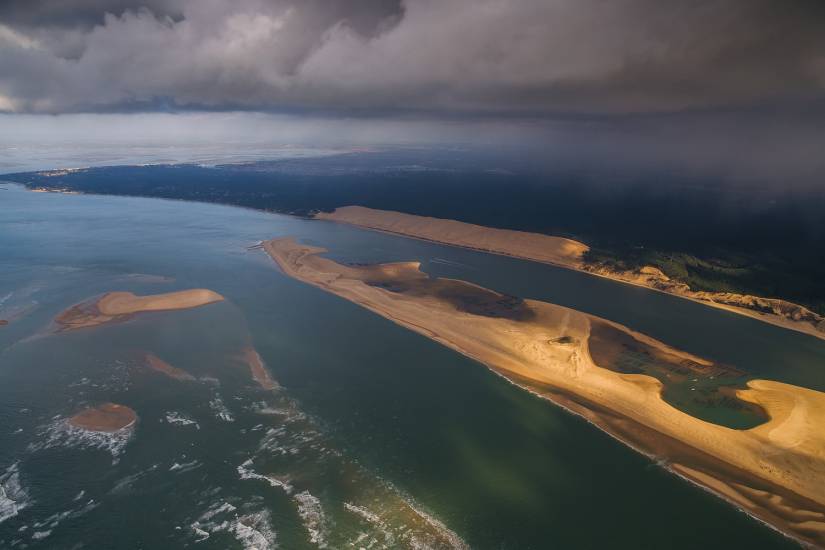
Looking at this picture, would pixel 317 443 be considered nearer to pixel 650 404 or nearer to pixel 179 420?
pixel 179 420

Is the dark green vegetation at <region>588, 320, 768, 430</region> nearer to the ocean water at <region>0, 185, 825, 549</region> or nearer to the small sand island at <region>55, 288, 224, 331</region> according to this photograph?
the ocean water at <region>0, 185, 825, 549</region>

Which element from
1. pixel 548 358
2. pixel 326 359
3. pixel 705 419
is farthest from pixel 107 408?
pixel 705 419

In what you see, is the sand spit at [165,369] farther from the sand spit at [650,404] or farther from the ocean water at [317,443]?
the sand spit at [650,404]

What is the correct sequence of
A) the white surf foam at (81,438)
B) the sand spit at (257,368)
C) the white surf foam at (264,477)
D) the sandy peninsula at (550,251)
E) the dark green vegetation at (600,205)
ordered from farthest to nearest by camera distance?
the dark green vegetation at (600,205)
the sandy peninsula at (550,251)
the sand spit at (257,368)
the white surf foam at (81,438)
the white surf foam at (264,477)

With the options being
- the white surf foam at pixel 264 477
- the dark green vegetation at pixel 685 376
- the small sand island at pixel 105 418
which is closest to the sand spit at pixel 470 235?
the dark green vegetation at pixel 685 376

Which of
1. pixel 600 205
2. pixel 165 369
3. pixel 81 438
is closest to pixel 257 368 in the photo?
pixel 165 369

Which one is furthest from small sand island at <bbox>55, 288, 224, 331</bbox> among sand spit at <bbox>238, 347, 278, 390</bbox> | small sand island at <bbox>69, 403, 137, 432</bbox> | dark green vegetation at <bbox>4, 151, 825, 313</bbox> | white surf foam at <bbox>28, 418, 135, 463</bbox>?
dark green vegetation at <bbox>4, 151, 825, 313</bbox>
